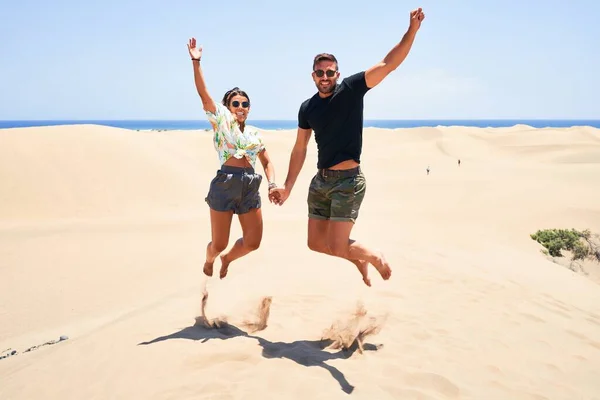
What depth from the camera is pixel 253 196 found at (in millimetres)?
Result: 4371

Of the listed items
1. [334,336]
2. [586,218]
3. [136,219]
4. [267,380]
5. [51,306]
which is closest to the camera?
[267,380]

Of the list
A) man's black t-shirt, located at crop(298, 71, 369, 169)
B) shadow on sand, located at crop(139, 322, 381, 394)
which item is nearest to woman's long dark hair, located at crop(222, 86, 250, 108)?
man's black t-shirt, located at crop(298, 71, 369, 169)

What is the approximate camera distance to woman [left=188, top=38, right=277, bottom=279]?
416 centimetres

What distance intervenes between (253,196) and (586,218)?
13444mm

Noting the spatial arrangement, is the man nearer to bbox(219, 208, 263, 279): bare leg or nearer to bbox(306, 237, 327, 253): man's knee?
bbox(306, 237, 327, 253): man's knee

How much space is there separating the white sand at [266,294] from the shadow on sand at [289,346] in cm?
3

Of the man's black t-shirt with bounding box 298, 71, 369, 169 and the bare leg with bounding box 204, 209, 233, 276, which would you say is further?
the bare leg with bounding box 204, 209, 233, 276

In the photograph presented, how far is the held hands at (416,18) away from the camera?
10.9ft

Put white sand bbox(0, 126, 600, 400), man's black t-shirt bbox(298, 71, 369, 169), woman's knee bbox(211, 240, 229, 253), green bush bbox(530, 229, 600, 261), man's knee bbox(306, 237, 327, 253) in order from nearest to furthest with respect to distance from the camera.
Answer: white sand bbox(0, 126, 600, 400) < man's black t-shirt bbox(298, 71, 369, 169) < man's knee bbox(306, 237, 327, 253) < woman's knee bbox(211, 240, 229, 253) < green bush bbox(530, 229, 600, 261)

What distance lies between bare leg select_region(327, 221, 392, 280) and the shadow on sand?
83 centimetres

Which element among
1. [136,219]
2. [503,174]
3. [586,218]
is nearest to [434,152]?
[503,174]

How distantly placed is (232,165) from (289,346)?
5.84ft

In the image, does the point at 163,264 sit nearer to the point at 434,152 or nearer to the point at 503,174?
the point at 503,174

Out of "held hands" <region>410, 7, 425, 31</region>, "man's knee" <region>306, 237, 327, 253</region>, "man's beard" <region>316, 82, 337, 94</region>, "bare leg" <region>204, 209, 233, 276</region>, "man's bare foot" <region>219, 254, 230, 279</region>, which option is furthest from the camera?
"man's bare foot" <region>219, 254, 230, 279</region>
